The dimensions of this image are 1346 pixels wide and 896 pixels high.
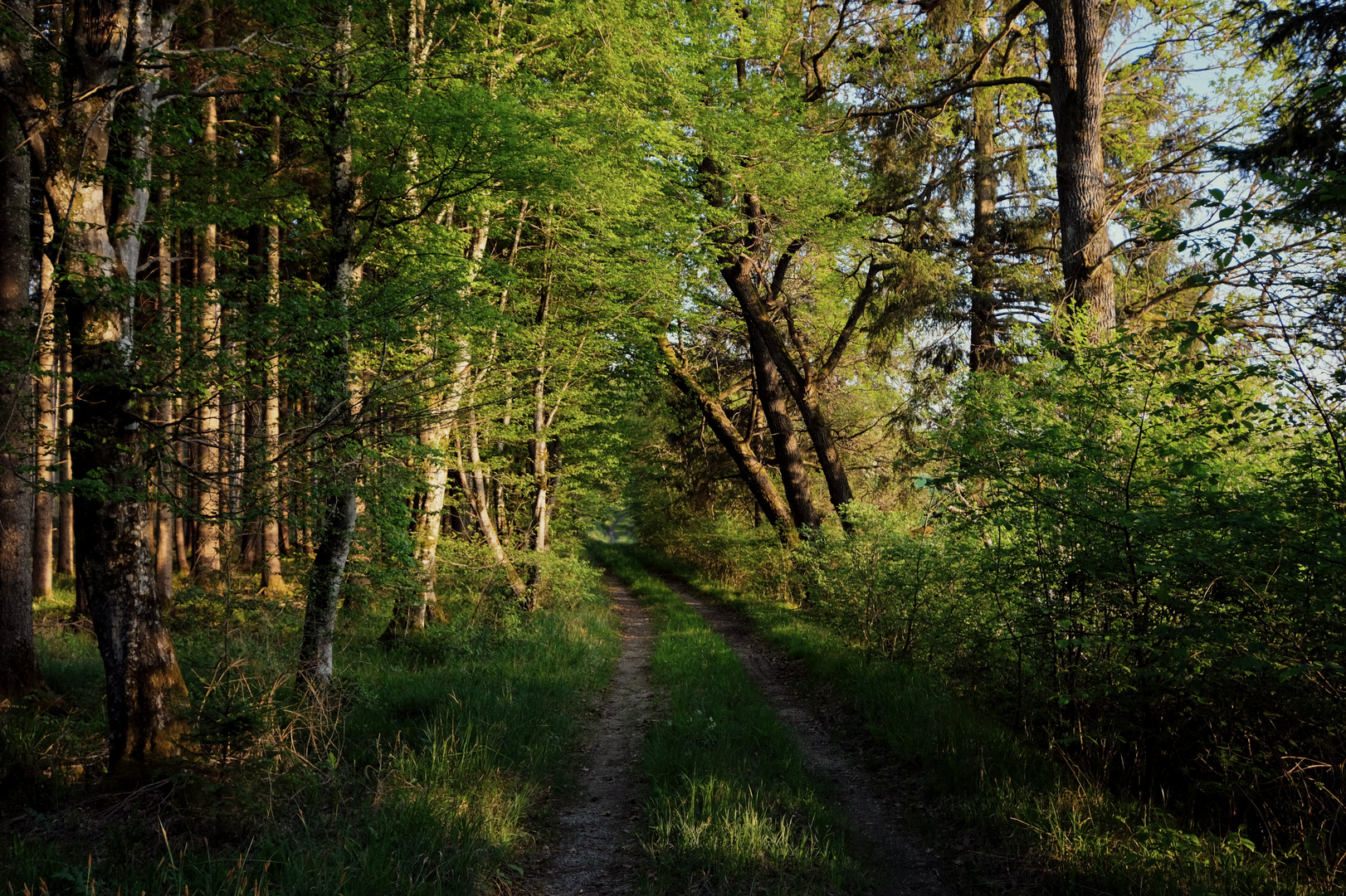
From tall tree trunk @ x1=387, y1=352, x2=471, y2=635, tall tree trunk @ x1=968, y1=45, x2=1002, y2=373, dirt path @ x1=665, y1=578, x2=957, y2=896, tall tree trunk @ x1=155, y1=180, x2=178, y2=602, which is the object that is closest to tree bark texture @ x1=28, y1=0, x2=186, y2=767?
Answer: tall tree trunk @ x1=155, y1=180, x2=178, y2=602

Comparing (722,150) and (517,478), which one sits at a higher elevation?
(722,150)

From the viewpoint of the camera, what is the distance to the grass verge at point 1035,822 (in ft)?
13.8

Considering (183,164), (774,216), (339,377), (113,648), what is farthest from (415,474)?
(774,216)

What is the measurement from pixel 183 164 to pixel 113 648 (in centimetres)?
526

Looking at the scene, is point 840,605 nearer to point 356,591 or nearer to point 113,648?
point 356,591

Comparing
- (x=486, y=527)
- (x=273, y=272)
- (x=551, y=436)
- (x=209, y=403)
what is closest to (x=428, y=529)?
(x=486, y=527)

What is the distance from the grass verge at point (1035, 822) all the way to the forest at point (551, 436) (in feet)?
0.14

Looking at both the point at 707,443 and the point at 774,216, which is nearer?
the point at 774,216

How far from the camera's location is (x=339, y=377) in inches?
224

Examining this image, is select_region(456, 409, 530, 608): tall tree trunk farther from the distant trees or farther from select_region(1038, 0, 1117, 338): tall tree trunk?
select_region(1038, 0, 1117, 338): tall tree trunk

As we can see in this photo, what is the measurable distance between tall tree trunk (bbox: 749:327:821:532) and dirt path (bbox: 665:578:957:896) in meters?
5.15

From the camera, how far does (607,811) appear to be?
597 centimetres

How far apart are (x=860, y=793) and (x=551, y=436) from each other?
8843 millimetres

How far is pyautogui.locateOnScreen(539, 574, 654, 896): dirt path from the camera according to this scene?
4887 mm
